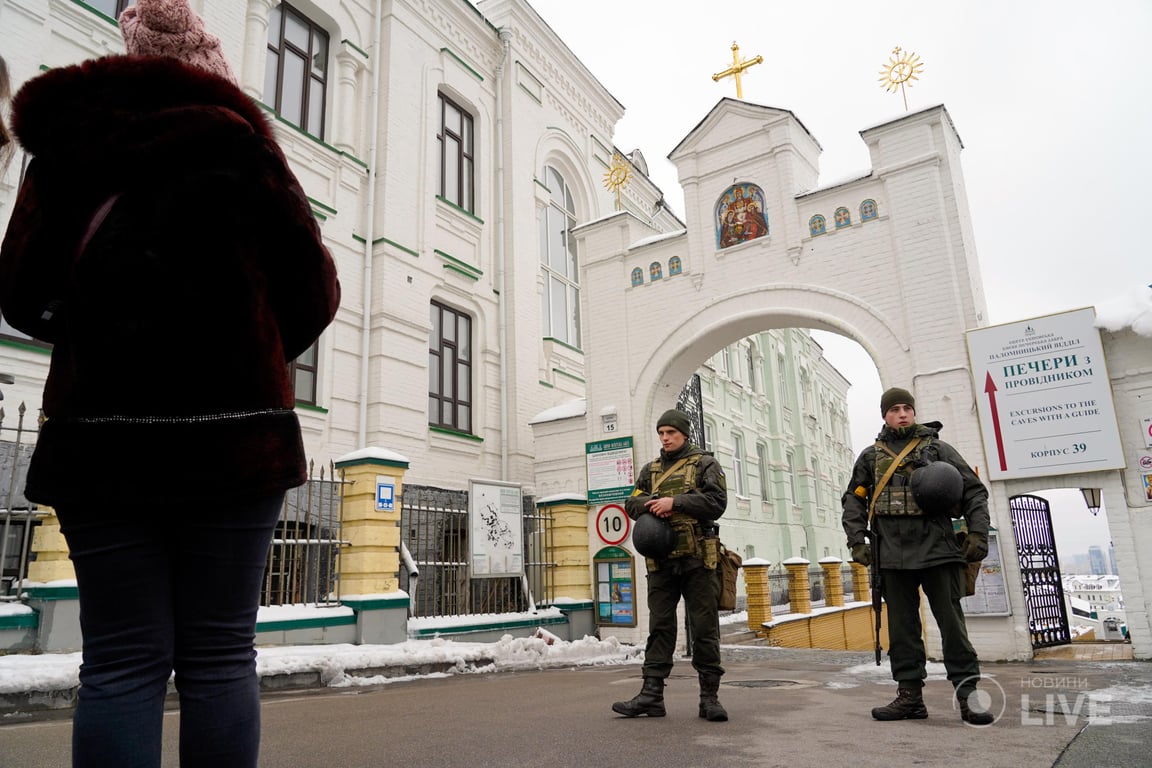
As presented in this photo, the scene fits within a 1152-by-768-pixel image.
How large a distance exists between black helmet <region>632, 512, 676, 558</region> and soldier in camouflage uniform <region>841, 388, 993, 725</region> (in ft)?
3.82

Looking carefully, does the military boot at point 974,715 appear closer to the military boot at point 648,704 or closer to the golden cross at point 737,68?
the military boot at point 648,704

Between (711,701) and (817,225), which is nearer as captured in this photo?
(711,701)

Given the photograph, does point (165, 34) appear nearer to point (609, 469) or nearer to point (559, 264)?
point (609, 469)

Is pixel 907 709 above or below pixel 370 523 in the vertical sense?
below

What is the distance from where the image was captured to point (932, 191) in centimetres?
1074

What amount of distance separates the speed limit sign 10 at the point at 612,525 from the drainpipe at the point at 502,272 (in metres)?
2.94

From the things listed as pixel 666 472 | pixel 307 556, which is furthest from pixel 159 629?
pixel 307 556

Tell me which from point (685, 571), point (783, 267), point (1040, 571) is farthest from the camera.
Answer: point (783, 267)

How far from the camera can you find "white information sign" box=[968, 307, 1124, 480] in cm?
910

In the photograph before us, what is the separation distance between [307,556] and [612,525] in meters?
5.51

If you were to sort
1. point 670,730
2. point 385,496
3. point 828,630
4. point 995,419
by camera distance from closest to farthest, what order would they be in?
point 670,730 < point 385,496 < point 995,419 < point 828,630

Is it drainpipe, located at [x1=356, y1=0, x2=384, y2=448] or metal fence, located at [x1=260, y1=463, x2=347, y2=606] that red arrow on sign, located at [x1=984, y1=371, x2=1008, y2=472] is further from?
drainpipe, located at [x1=356, y1=0, x2=384, y2=448]

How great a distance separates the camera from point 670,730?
419 cm

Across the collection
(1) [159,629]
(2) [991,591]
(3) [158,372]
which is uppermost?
(3) [158,372]
